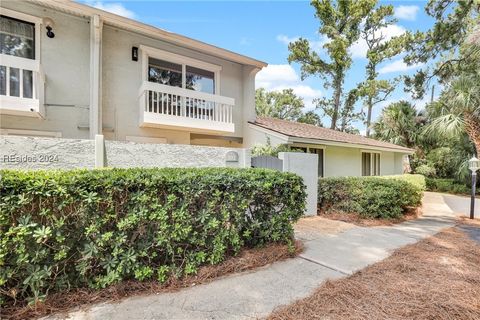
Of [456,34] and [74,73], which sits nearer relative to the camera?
[74,73]

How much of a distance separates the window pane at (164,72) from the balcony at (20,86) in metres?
3.57

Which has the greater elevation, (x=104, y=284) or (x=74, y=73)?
(x=74, y=73)

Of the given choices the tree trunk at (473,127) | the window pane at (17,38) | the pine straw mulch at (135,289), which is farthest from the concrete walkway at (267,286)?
the tree trunk at (473,127)

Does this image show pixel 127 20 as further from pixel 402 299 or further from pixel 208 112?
pixel 402 299

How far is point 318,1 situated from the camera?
21594 millimetres

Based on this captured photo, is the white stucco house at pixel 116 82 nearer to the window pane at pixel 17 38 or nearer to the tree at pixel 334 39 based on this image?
the window pane at pixel 17 38

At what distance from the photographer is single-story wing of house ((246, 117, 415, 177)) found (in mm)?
10945

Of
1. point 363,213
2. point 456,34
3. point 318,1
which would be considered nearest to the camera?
point 363,213

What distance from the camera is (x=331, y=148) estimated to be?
1327 centimetres

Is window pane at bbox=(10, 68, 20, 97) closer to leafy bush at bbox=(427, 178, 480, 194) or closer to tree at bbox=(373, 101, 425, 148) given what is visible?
leafy bush at bbox=(427, 178, 480, 194)

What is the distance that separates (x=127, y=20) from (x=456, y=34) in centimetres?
1233

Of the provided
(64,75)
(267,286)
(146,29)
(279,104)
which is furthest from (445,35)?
(279,104)

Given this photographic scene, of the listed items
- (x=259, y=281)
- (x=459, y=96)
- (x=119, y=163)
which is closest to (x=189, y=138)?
(x=119, y=163)

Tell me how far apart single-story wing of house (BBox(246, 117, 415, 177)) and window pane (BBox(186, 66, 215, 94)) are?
2.50 metres
